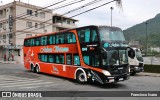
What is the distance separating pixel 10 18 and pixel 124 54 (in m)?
37.8

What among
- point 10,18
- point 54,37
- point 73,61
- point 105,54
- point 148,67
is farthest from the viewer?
point 10,18

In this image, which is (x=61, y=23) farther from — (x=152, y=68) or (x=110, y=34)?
(x=110, y=34)

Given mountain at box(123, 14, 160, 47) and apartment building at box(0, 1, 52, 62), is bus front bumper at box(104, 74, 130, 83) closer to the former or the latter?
apartment building at box(0, 1, 52, 62)

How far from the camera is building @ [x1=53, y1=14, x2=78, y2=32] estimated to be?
207 feet

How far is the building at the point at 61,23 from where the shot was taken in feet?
207

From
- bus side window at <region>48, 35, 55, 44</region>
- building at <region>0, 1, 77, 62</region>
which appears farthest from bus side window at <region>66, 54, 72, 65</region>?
building at <region>0, 1, 77, 62</region>

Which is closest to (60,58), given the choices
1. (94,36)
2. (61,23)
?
(94,36)

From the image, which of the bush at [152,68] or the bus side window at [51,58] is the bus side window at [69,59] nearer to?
the bus side window at [51,58]

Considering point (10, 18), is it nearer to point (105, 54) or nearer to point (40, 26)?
point (40, 26)

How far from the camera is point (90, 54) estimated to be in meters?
16.0

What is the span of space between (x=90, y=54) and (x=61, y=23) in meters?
49.2

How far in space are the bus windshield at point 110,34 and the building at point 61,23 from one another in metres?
46.1

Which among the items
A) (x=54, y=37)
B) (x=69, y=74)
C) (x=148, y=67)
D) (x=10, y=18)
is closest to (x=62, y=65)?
(x=69, y=74)

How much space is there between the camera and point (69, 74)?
1830 centimetres
